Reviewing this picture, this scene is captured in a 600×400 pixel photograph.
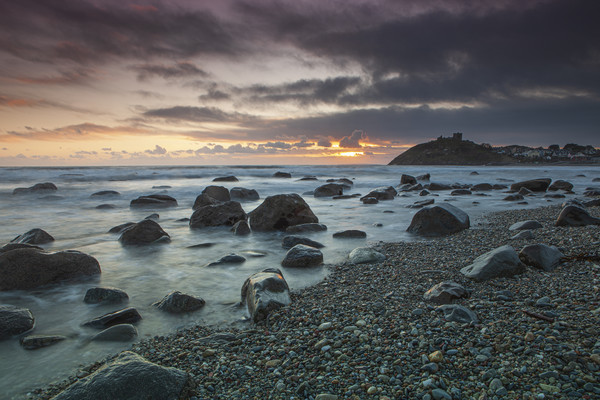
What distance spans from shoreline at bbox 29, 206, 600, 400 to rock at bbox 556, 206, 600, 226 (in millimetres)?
3100

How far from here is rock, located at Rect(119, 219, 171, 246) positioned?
23.2 ft

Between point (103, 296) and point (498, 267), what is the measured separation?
4708 mm

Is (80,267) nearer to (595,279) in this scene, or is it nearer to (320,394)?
(320,394)

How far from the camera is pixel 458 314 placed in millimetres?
2834

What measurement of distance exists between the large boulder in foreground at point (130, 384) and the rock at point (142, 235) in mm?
5302

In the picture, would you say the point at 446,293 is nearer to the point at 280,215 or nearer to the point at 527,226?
the point at 527,226

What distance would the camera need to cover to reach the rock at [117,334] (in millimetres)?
3160

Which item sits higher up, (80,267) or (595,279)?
(595,279)

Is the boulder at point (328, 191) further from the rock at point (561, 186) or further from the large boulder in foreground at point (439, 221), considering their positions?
the rock at point (561, 186)

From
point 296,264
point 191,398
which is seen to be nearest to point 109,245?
point 296,264

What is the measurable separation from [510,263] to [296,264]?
288 centimetres

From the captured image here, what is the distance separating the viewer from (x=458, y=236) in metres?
6.70

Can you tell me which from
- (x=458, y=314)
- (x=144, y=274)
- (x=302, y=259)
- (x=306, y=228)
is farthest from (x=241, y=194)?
(x=458, y=314)

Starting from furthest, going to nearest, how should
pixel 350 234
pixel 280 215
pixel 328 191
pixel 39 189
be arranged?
pixel 39 189 < pixel 328 191 < pixel 280 215 < pixel 350 234
